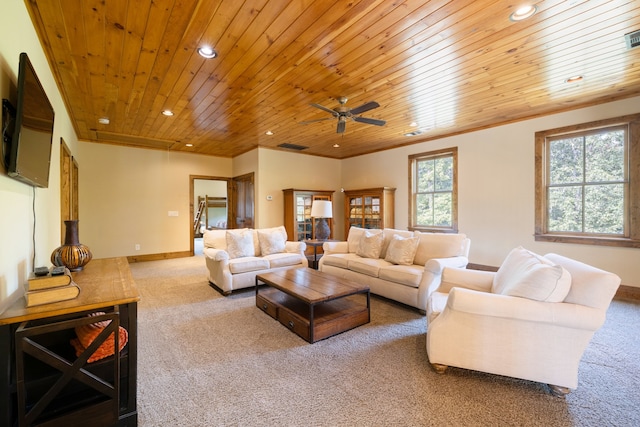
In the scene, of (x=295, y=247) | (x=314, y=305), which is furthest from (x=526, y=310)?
(x=295, y=247)

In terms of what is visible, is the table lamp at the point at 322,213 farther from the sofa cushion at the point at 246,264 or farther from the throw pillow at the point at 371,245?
the sofa cushion at the point at 246,264

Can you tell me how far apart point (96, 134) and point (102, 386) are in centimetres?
555

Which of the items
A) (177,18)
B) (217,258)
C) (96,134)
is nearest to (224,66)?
(177,18)

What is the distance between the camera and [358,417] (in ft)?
5.30

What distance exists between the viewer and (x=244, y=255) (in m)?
4.21

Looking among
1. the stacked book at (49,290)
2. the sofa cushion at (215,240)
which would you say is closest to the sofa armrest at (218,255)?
the sofa cushion at (215,240)

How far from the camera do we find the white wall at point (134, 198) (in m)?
5.66

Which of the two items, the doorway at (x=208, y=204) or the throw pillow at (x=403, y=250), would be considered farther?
the doorway at (x=208, y=204)

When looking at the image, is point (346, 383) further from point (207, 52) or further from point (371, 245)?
point (207, 52)

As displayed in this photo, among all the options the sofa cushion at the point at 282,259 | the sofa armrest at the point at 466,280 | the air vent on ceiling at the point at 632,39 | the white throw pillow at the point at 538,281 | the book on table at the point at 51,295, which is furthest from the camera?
the sofa cushion at the point at 282,259

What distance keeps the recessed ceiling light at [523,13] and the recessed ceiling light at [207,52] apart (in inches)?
95.9

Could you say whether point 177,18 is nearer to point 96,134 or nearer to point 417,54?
point 417,54

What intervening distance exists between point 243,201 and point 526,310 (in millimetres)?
6216

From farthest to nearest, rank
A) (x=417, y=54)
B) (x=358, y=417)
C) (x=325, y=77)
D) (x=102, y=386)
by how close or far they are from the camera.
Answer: (x=325, y=77), (x=417, y=54), (x=358, y=417), (x=102, y=386)
